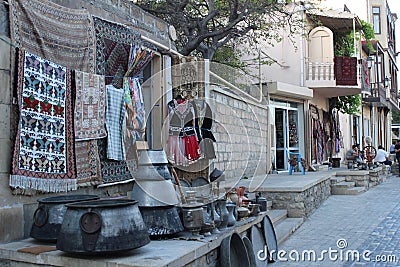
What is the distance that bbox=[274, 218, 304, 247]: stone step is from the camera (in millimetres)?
7027

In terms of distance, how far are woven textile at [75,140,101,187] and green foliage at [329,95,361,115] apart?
15.8 meters

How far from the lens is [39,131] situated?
4.53 meters

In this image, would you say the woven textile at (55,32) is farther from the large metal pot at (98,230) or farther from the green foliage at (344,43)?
the green foliage at (344,43)

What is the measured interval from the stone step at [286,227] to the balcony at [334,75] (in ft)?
29.3

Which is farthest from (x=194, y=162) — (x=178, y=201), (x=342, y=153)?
(x=342, y=153)

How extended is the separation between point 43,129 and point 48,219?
0.95 metres

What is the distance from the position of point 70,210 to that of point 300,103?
13.4 meters

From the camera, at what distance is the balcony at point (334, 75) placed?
53.6ft

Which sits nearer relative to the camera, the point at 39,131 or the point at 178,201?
the point at 39,131

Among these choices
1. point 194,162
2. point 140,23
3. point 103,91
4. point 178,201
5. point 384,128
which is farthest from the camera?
point 384,128

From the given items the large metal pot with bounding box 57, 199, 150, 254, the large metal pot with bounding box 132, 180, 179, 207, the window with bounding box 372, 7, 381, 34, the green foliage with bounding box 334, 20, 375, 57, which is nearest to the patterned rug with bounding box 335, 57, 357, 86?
the green foliage with bounding box 334, 20, 375, 57

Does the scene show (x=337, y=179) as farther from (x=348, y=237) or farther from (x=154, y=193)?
(x=154, y=193)

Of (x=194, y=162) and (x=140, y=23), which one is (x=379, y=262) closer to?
(x=194, y=162)

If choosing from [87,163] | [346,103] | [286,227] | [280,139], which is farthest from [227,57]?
[87,163]
